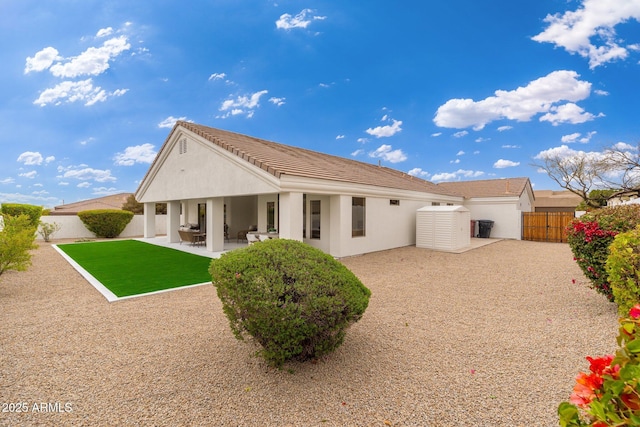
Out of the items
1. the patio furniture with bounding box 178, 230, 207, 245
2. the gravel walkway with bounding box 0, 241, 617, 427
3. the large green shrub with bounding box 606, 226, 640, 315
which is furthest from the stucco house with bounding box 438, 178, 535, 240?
the patio furniture with bounding box 178, 230, 207, 245

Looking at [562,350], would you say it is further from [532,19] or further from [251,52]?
[251,52]

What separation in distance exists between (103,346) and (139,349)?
666mm

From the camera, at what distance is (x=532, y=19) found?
12.2m

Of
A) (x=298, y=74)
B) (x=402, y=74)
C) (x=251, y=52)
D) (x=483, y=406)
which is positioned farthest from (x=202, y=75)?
(x=483, y=406)

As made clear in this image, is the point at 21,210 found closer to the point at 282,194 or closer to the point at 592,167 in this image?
the point at 282,194

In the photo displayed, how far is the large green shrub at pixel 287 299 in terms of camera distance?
3.50m

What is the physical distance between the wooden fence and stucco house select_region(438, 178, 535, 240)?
0.45m

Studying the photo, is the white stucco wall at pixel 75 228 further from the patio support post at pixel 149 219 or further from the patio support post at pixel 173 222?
the patio support post at pixel 173 222

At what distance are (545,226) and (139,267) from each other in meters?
24.7

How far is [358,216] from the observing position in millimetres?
13906

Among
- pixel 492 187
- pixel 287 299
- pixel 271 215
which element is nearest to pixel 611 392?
pixel 287 299

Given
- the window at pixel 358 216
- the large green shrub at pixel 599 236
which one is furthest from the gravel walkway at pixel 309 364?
the window at pixel 358 216

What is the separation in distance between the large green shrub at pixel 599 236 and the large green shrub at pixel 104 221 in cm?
2789

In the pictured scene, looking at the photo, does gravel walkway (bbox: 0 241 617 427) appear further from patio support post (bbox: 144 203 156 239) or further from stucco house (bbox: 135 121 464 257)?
patio support post (bbox: 144 203 156 239)
